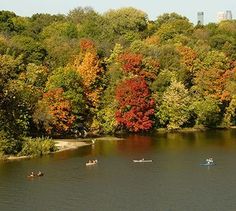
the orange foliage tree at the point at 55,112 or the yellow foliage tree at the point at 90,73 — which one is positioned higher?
the yellow foliage tree at the point at 90,73

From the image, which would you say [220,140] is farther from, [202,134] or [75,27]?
[75,27]

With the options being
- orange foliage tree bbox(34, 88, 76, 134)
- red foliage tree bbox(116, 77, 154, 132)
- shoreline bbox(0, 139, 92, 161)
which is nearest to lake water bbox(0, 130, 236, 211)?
shoreline bbox(0, 139, 92, 161)

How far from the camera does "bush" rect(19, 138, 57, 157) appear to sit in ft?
212

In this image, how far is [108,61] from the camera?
306 feet

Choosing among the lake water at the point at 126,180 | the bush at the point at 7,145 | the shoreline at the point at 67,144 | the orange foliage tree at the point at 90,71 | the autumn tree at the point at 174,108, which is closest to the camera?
the lake water at the point at 126,180

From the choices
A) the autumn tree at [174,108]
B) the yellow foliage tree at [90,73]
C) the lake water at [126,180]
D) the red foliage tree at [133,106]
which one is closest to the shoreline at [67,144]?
the lake water at [126,180]

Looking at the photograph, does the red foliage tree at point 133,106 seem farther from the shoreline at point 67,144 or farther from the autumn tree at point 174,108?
the shoreline at point 67,144

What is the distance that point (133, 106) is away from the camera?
83.4 meters

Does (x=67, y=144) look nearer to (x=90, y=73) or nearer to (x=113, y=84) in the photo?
(x=90, y=73)

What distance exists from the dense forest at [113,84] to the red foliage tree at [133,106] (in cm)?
14

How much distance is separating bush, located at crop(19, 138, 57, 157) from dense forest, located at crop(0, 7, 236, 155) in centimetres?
220

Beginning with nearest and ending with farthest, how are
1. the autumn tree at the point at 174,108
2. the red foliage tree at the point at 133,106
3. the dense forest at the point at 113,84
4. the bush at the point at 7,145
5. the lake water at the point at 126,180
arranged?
the lake water at the point at 126,180 → the bush at the point at 7,145 → the dense forest at the point at 113,84 → the red foliage tree at the point at 133,106 → the autumn tree at the point at 174,108

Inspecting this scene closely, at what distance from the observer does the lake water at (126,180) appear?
46.3 m

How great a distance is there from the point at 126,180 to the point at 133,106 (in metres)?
30.3
